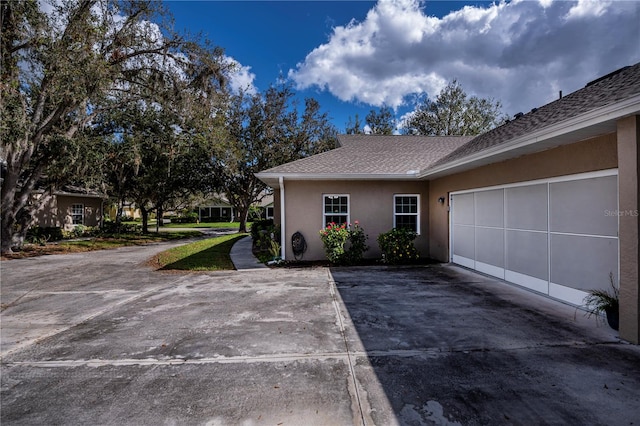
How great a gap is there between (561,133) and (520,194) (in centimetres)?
205

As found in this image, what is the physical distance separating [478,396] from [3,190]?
54.7ft

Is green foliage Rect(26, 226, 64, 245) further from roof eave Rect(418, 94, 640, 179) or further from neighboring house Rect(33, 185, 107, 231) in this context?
roof eave Rect(418, 94, 640, 179)

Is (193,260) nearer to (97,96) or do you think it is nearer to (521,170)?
(97,96)

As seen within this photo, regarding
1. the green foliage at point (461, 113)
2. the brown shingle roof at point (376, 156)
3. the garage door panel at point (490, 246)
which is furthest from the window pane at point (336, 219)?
the green foliage at point (461, 113)

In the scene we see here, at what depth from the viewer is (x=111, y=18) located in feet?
35.7

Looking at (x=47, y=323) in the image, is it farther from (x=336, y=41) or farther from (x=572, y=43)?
(x=572, y=43)

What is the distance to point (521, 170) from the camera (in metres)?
6.03

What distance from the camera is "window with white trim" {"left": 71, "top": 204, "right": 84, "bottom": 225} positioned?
19344 mm

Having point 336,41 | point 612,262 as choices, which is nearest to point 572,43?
point 336,41

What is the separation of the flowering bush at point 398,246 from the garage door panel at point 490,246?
1.82 meters

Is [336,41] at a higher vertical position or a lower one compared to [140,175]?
higher

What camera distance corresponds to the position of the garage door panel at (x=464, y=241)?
7922 mm

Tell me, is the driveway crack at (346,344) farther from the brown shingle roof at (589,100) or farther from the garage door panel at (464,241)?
the brown shingle roof at (589,100)

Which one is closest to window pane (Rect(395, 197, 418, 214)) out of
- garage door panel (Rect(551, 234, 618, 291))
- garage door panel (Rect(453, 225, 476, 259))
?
garage door panel (Rect(453, 225, 476, 259))
